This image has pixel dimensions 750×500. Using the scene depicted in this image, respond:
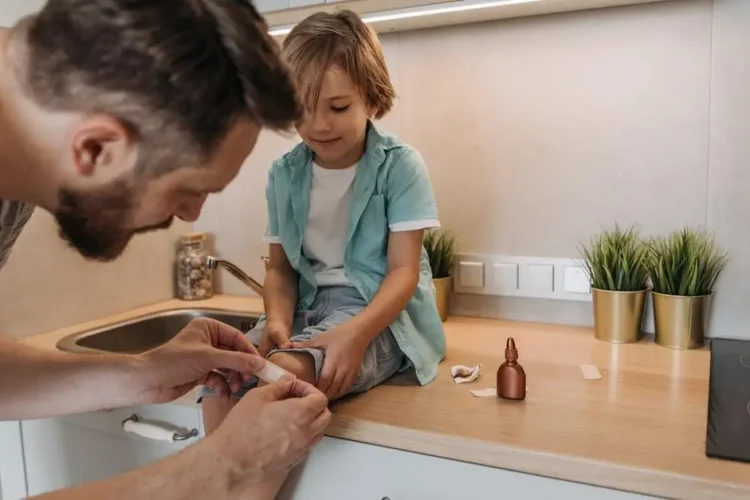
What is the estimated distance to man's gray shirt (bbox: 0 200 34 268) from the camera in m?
0.78

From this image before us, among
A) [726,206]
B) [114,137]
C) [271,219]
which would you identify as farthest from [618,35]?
[114,137]

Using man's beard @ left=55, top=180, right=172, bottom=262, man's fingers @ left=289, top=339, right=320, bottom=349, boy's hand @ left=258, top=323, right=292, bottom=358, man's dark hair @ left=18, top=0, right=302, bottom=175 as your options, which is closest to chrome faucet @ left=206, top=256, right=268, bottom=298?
boy's hand @ left=258, top=323, right=292, bottom=358

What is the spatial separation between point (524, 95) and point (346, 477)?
0.80 metres

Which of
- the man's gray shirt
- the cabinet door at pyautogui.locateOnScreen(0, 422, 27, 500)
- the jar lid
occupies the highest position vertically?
the man's gray shirt

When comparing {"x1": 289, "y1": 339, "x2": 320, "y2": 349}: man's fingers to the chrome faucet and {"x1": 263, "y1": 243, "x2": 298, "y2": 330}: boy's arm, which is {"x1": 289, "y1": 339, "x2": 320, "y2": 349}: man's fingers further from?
the chrome faucet

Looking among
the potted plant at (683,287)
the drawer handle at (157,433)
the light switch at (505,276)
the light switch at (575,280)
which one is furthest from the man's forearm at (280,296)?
the potted plant at (683,287)

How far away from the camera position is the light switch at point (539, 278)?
1.34 m

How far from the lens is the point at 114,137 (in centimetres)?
63

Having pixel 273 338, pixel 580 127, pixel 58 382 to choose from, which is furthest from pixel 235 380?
pixel 580 127

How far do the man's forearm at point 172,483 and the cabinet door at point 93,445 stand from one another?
297mm

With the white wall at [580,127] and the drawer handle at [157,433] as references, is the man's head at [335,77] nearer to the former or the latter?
the white wall at [580,127]

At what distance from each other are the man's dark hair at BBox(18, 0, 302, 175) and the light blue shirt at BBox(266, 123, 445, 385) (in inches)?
18.3

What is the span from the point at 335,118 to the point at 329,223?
196 mm

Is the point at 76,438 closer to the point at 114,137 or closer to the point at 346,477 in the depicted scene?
the point at 346,477
